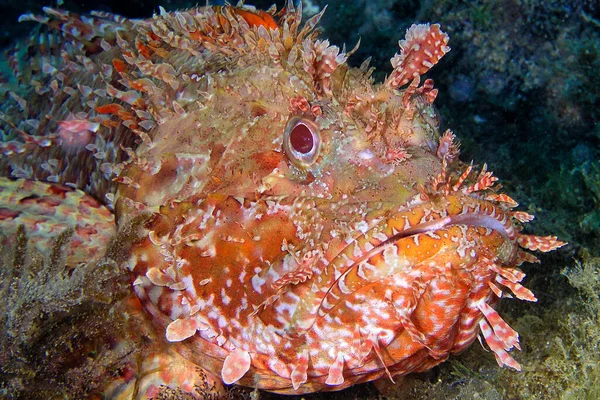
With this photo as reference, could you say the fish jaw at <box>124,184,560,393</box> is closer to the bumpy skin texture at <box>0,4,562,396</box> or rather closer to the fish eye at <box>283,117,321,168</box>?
the bumpy skin texture at <box>0,4,562,396</box>

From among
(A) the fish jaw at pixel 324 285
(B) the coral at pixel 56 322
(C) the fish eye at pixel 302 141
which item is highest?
(C) the fish eye at pixel 302 141

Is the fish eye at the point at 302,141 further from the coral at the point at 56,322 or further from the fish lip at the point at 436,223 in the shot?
the coral at the point at 56,322

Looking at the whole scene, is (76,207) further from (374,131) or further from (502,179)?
(502,179)

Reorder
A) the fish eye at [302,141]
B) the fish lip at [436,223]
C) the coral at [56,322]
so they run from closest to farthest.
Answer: the fish lip at [436,223], the fish eye at [302,141], the coral at [56,322]

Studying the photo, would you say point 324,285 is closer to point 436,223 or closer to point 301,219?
point 301,219

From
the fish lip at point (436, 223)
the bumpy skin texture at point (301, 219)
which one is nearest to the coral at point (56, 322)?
the bumpy skin texture at point (301, 219)

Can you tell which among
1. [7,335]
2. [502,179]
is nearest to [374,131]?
[7,335]

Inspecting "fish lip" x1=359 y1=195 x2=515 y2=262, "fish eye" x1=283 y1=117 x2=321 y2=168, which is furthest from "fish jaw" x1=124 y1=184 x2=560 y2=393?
"fish eye" x1=283 y1=117 x2=321 y2=168
